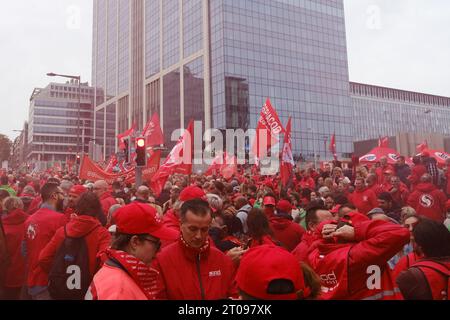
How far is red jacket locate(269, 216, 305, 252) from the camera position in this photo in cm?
529

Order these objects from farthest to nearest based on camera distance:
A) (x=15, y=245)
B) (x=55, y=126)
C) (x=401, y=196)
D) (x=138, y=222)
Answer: (x=55, y=126) → (x=401, y=196) → (x=15, y=245) → (x=138, y=222)

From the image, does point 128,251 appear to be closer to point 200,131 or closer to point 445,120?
point 200,131

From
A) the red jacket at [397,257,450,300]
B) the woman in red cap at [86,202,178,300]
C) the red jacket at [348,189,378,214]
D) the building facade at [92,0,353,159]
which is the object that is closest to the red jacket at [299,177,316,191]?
the red jacket at [348,189,378,214]

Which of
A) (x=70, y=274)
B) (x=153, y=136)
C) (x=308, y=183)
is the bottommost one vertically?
(x=70, y=274)

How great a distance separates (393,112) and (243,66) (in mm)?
78980

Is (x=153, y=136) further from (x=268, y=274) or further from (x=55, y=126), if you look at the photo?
(x=55, y=126)

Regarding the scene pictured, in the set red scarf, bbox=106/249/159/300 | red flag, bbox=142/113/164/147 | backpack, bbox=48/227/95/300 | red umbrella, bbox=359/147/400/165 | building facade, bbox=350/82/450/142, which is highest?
building facade, bbox=350/82/450/142

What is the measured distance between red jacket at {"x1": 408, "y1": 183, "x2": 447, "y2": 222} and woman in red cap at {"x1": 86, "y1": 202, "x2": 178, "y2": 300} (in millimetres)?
6907

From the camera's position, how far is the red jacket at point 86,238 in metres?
4.12

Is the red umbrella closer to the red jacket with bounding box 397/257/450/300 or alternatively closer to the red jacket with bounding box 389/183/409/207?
the red jacket with bounding box 389/183/409/207

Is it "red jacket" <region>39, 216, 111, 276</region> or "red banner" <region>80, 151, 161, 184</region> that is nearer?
"red jacket" <region>39, 216, 111, 276</region>

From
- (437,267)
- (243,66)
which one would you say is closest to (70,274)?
(437,267)

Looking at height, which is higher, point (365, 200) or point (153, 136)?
point (153, 136)

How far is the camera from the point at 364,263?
2912mm
